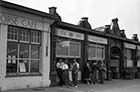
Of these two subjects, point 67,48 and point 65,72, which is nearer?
point 65,72

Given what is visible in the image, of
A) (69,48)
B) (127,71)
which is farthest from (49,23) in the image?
(127,71)

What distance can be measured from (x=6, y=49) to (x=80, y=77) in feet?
24.3

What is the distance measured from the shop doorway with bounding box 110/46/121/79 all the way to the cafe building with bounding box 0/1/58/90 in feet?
34.6

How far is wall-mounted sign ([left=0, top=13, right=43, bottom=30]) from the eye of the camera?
12.3 m

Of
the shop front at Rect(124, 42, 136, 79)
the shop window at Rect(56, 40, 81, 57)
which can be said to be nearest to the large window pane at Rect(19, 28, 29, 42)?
the shop window at Rect(56, 40, 81, 57)

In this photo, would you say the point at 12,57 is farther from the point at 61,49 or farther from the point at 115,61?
the point at 115,61

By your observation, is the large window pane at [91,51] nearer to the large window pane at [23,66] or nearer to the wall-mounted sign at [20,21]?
the wall-mounted sign at [20,21]

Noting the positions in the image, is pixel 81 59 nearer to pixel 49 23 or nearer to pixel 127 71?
pixel 49 23

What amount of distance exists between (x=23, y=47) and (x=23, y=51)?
233 millimetres

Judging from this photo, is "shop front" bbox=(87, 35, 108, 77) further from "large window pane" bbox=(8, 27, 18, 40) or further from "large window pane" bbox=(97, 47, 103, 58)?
"large window pane" bbox=(8, 27, 18, 40)

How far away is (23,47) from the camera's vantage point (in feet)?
44.6

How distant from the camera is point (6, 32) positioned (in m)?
12.3

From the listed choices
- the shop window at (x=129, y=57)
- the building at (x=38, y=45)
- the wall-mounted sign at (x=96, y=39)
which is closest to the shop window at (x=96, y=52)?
the building at (x=38, y=45)

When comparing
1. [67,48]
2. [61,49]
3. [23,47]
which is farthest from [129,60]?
[23,47]
